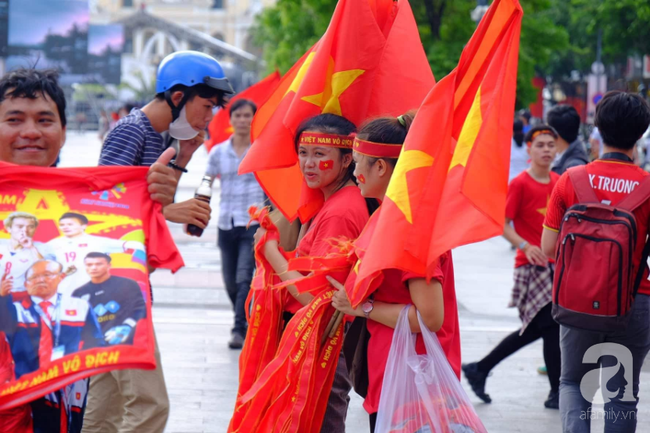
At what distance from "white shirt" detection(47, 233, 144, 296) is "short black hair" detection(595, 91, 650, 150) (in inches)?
91.0

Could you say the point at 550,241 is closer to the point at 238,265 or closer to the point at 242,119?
the point at 238,265

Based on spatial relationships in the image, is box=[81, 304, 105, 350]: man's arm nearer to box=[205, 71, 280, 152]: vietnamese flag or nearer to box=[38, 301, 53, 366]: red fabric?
box=[38, 301, 53, 366]: red fabric

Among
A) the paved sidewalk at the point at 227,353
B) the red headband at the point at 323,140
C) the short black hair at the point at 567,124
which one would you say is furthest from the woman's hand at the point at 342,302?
the short black hair at the point at 567,124

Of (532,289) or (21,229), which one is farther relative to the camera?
(532,289)

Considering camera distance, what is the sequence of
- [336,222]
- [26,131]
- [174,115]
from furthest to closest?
[174,115], [336,222], [26,131]

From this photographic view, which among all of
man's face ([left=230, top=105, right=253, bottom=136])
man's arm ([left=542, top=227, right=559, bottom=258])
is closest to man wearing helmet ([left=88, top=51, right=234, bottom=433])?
man's arm ([left=542, top=227, right=559, bottom=258])

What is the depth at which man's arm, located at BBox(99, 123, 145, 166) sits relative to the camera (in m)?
3.91

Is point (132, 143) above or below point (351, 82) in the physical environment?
below

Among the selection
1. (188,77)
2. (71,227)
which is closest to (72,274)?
(71,227)

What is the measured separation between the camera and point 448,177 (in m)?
3.14

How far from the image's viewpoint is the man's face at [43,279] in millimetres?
2842

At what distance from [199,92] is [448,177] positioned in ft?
4.98

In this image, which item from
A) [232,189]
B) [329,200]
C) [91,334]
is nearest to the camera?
[91,334]

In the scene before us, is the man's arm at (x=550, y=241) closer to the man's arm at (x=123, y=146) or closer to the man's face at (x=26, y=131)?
the man's arm at (x=123, y=146)
